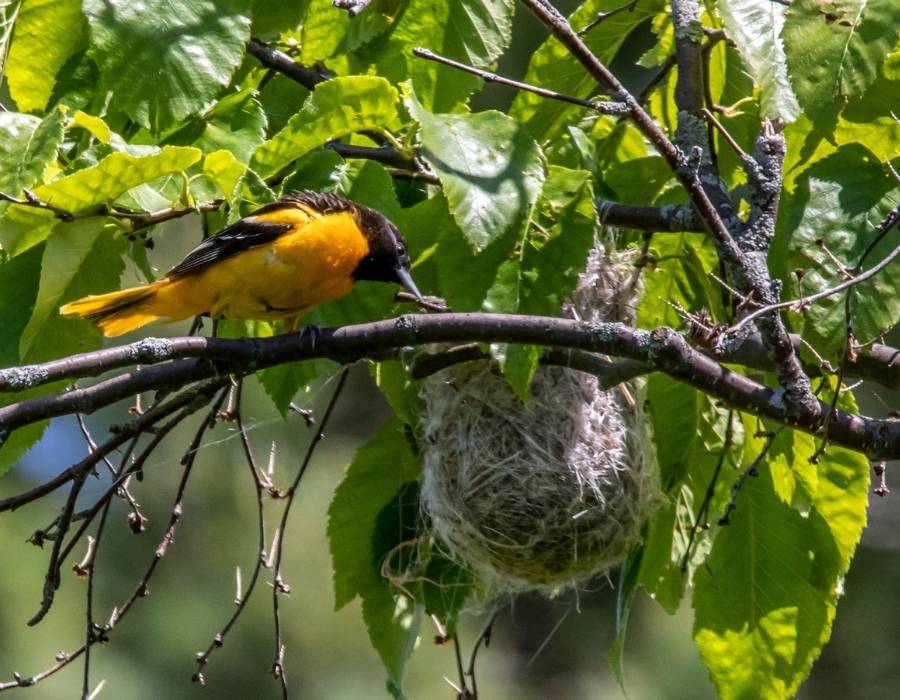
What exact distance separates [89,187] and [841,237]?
1.53 meters

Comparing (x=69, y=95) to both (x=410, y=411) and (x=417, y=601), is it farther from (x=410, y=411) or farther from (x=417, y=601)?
(x=417, y=601)

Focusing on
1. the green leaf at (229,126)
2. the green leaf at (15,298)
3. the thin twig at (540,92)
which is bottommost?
the green leaf at (15,298)

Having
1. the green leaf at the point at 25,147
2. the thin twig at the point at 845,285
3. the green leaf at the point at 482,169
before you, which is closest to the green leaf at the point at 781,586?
the thin twig at the point at 845,285

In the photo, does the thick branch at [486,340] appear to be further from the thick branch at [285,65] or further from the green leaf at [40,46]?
the thick branch at [285,65]

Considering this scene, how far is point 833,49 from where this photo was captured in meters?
2.38

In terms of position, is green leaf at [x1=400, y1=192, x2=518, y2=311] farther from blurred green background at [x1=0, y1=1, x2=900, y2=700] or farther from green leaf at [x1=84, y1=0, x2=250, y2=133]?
blurred green background at [x1=0, y1=1, x2=900, y2=700]

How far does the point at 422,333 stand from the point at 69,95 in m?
1.05

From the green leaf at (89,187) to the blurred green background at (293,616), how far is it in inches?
249

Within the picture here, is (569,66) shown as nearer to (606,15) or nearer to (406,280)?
(606,15)

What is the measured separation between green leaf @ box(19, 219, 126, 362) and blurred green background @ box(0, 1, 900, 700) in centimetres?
596

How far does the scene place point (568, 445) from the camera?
10.8 feet

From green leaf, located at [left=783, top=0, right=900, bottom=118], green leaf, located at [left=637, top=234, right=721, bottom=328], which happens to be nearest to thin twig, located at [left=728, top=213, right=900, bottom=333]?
green leaf, located at [left=783, top=0, right=900, bottom=118]

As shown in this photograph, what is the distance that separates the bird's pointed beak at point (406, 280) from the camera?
3.09 metres

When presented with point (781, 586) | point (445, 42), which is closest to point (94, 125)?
point (445, 42)
